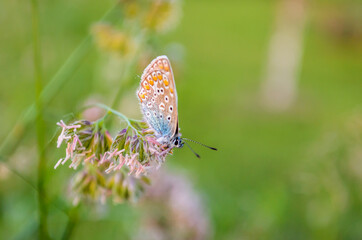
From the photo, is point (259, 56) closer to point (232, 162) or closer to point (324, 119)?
point (324, 119)

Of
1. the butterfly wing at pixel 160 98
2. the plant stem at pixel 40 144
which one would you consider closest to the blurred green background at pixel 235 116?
the plant stem at pixel 40 144

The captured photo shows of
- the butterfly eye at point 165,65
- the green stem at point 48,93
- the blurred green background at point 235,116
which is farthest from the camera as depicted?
the blurred green background at point 235,116

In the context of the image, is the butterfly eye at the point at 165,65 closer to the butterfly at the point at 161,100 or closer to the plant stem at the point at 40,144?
the butterfly at the point at 161,100

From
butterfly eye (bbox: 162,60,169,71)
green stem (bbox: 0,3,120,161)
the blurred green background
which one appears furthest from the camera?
the blurred green background

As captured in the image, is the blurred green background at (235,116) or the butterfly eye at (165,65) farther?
the blurred green background at (235,116)

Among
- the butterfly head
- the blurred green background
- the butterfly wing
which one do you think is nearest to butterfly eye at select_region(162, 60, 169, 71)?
the butterfly wing

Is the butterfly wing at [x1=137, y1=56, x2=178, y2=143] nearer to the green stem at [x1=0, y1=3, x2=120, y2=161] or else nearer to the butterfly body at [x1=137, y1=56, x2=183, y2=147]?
the butterfly body at [x1=137, y1=56, x2=183, y2=147]
